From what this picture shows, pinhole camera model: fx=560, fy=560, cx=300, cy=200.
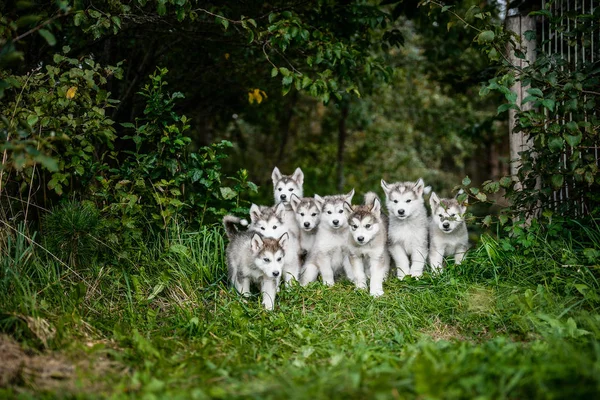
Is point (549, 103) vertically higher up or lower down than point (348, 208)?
higher up

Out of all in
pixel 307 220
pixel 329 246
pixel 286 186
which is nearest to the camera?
pixel 329 246

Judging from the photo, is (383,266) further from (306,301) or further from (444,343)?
(444,343)

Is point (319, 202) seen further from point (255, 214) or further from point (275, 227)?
point (255, 214)

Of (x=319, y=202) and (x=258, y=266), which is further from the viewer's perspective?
(x=319, y=202)

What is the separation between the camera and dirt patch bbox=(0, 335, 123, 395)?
12.3 ft

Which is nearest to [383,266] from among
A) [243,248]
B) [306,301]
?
[306,301]

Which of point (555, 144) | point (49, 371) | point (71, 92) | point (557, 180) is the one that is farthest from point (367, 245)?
point (49, 371)

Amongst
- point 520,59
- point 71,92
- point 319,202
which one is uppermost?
point 520,59

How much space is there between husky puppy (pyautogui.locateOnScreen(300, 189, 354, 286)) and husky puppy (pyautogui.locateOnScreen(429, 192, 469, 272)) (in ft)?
3.44

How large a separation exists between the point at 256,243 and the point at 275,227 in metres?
0.91

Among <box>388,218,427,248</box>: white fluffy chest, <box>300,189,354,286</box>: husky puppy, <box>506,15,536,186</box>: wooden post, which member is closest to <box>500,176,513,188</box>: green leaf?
<box>506,15,536,186</box>: wooden post

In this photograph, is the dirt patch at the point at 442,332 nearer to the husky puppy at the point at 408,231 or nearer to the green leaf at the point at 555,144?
the husky puppy at the point at 408,231

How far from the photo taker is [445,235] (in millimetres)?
6734

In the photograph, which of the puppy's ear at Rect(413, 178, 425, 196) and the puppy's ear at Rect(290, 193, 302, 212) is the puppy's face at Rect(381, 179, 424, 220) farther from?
the puppy's ear at Rect(290, 193, 302, 212)
